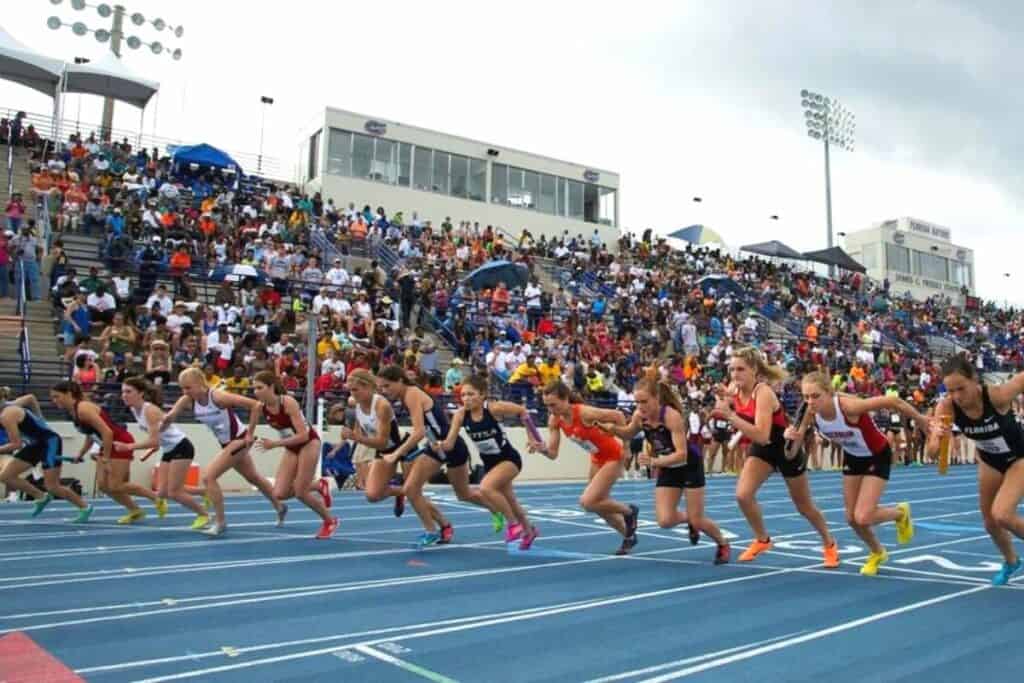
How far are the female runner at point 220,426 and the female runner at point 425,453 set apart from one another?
67.5 inches

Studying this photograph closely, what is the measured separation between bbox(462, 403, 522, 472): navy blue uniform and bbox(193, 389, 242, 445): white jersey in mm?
3008

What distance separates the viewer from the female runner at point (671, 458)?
8.20 m

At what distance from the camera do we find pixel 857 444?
770 cm

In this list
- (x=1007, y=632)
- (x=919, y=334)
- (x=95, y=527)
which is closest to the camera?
(x=1007, y=632)

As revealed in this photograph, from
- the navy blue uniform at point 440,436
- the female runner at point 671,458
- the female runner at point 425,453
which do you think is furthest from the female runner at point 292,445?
the female runner at point 671,458

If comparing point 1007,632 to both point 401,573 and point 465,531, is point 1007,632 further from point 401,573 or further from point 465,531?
point 465,531

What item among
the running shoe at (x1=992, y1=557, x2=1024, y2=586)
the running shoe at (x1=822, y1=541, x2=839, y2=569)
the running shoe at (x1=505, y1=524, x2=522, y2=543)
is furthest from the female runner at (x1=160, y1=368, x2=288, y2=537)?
the running shoe at (x1=992, y1=557, x2=1024, y2=586)

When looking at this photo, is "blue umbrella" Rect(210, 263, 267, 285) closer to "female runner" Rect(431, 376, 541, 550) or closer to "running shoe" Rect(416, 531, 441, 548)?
"running shoe" Rect(416, 531, 441, 548)

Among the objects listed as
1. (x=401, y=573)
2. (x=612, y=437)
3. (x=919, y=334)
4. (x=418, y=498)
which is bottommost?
(x=401, y=573)

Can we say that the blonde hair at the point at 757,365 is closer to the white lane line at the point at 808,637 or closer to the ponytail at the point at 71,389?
the white lane line at the point at 808,637

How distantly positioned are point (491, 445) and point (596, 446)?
1072 millimetres

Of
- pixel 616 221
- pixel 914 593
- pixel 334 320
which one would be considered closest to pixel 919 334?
pixel 616 221

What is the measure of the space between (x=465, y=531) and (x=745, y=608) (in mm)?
5124

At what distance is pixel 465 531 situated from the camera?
1101cm
